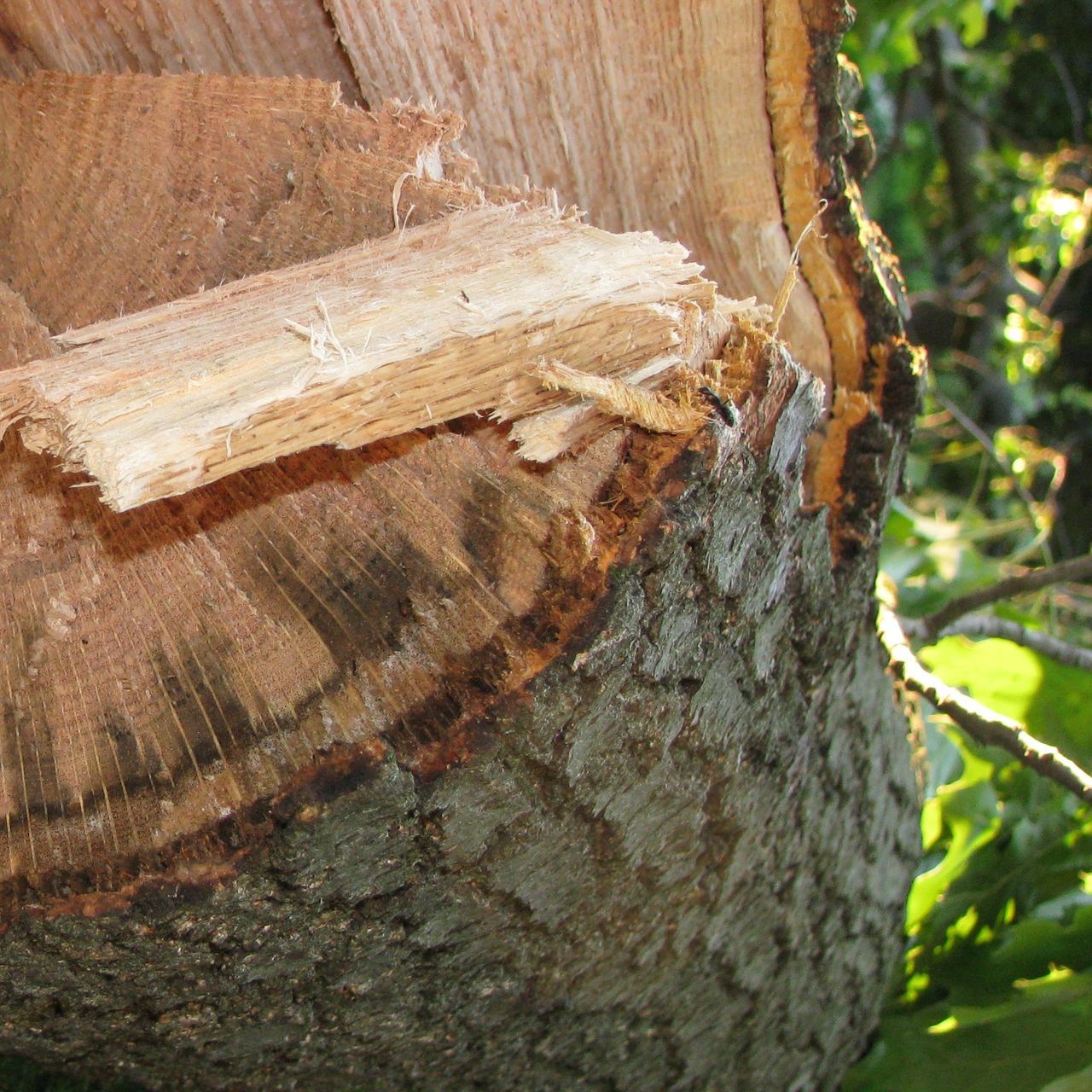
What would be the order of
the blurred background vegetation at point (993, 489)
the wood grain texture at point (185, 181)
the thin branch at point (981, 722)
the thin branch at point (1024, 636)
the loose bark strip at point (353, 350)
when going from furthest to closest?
the thin branch at point (1024, 636)
the blurred background vegetation at point (993, 489)
the thin branch at point (981, 722)
the wood grain texture at point (185, 181)
the loose bark strip at point (353, 350)

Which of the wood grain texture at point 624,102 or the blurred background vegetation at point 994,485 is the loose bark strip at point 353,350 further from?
the blurred background vegetation at point 994,485

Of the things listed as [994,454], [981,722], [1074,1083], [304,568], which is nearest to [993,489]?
[994,454]

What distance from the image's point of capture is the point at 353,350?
55 centimetres

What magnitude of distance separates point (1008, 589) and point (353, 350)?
2.92 feet

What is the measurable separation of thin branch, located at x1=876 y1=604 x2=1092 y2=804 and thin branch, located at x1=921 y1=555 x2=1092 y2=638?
20cm

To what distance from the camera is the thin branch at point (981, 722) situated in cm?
89

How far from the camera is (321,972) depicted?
65cm

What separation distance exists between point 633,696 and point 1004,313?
10.4 feet

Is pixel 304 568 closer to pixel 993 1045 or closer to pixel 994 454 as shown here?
pixel 993 1045

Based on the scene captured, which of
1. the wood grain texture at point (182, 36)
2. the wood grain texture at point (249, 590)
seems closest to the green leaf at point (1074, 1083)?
the wood grain texture at point (249, 590)

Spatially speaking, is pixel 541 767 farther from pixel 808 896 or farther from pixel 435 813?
pixel 808 896

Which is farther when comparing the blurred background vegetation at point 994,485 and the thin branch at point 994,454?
the thin branch at point 994,454

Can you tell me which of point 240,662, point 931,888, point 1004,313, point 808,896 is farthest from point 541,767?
point 1004,313

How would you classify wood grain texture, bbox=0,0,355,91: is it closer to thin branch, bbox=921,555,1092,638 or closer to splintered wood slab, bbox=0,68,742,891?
splintered wood slab, bbox=0,68,742,891
